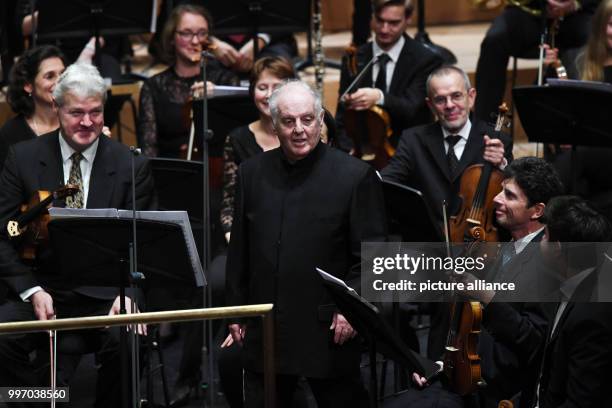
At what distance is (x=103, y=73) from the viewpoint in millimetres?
6395

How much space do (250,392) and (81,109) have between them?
126 centimetres

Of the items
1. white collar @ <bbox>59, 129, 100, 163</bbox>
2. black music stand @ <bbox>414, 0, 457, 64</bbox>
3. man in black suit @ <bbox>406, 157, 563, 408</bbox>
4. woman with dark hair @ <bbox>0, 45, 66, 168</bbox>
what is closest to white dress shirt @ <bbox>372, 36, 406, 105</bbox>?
black music stand @ <bbox>414, 0, 457, 64</bbox>

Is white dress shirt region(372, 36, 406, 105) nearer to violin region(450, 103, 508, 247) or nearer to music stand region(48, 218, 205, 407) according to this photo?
violin region(450, 103, 508, 247)

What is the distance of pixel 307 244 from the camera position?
3.70m

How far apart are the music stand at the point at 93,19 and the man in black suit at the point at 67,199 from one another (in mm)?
1669

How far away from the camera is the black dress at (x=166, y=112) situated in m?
5.54

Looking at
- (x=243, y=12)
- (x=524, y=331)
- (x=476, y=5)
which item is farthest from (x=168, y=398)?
(x=476, y=5)

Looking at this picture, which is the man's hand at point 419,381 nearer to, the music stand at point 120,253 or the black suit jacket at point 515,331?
the black suit jacket at point 515,331

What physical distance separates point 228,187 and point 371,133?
1.01 metres

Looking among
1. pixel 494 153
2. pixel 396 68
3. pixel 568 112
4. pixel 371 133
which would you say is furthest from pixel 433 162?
pixel 396 68

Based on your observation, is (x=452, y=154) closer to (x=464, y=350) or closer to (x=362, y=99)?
(x=362, y=99)

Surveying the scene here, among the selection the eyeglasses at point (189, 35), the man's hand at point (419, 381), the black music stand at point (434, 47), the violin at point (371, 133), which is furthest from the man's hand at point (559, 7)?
the man's hand at point (419, 381)

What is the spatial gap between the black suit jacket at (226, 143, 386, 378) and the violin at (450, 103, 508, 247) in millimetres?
687

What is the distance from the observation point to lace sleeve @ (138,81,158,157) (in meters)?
5.48
